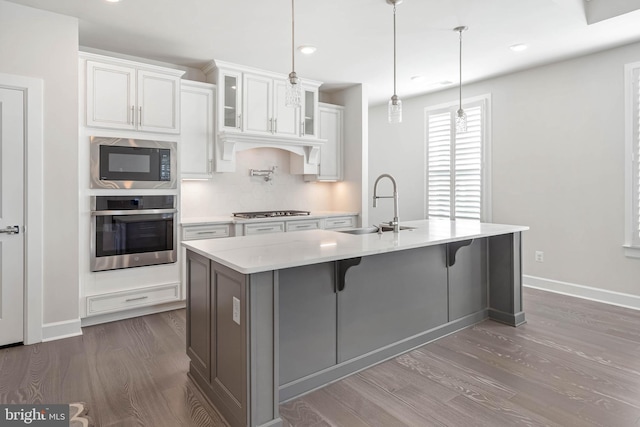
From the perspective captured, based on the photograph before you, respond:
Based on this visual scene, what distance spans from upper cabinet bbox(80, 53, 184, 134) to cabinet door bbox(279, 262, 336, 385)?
7.95 feet

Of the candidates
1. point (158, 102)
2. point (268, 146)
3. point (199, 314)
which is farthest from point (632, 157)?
point (158, 102)

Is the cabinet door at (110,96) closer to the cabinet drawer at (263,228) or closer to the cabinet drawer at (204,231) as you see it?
the cabinet drawer at (204,231)

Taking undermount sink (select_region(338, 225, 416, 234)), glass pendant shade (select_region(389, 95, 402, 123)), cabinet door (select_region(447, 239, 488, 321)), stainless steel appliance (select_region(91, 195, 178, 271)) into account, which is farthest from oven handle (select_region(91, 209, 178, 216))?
cabinet door (select_region(447, 239, 488, 321))

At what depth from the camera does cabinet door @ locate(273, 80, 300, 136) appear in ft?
15.3

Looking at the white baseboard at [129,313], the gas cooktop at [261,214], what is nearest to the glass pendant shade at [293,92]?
the gas cooktop at [261,214]

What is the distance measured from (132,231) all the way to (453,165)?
13.6ft

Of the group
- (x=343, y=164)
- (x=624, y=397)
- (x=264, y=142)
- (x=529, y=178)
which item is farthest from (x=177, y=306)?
(x=529, y=178)

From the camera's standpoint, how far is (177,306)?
158 inches

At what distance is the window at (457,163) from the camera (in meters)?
5.11

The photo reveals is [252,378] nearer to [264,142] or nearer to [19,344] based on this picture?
[19,344]

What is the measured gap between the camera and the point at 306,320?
233 cm

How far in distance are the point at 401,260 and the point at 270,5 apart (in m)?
2.23

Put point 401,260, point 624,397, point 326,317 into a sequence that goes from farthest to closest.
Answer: point 401,260 < point 326,317 < point 624,397

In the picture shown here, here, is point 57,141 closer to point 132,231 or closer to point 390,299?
point 132,231
